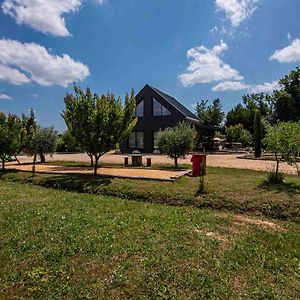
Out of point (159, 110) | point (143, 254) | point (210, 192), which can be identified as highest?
point (159, 110)

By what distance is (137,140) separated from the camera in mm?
33438

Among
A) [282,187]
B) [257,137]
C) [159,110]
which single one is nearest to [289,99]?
[257,137]

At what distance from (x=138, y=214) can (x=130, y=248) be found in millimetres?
1926

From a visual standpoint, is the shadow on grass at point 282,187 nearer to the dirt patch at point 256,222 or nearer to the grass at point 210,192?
the grass at point 210,192

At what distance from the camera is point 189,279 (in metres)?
4.13

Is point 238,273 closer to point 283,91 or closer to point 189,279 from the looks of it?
point 189,279

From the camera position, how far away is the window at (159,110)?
31.5m

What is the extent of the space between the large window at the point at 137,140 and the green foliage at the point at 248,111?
21204mm

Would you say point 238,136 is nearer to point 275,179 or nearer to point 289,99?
point 289,99

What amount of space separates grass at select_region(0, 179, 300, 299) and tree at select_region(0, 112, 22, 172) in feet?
22.2

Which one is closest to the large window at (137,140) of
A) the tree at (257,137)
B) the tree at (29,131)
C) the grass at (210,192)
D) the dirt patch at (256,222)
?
the tree at (257,137)

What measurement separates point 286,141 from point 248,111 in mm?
41930

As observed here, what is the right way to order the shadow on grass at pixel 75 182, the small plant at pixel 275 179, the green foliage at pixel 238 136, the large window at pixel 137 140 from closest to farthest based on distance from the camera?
1. the small plant at pixel 275 179
2. the shadow on grass at pixel 75 182
3. the large window at pixel 137 140
4. the green foliage at pixel 238 136

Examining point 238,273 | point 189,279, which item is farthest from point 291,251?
point 189,279
